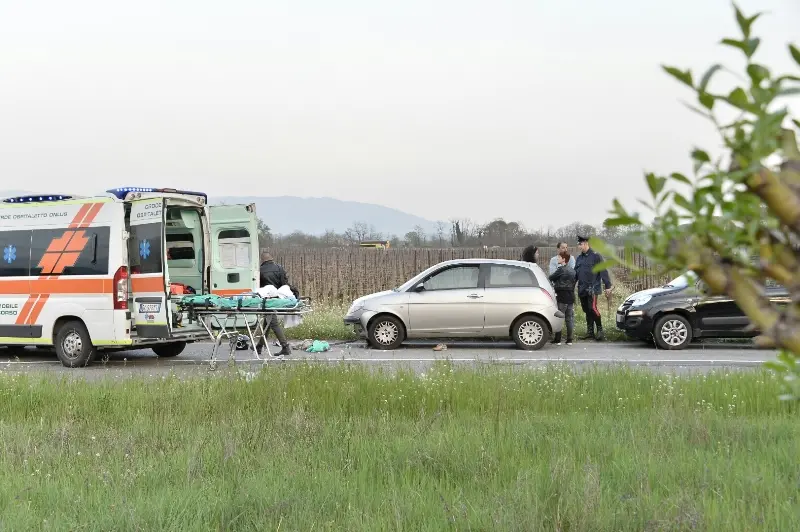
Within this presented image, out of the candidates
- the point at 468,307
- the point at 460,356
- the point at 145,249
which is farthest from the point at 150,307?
the point at 468,307

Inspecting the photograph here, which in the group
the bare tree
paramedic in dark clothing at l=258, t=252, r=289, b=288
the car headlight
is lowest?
the car headlight

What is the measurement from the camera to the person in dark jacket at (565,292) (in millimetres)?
15391

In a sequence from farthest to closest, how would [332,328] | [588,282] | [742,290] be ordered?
[332,328] → [588,282] → [742,290]

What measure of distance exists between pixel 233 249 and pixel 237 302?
112 inches

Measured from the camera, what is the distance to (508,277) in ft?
48.5

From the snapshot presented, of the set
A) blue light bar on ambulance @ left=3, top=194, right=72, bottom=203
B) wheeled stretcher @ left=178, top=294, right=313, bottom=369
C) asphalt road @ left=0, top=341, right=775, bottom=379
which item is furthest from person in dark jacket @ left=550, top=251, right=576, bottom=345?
blue light bar on ambulance @ left=3, top=194, right=72, bottom=203

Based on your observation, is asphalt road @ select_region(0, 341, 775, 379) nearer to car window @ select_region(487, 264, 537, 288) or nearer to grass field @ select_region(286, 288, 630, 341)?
grass field @ select_region(286, 288, 630, 341)

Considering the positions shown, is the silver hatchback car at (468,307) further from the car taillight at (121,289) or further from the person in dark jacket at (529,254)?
the car taillight at (121,289)

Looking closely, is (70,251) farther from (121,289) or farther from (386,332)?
(386,332)

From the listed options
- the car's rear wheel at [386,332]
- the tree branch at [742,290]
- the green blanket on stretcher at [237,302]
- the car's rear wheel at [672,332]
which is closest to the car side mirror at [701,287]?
the tree branch at [742,290]

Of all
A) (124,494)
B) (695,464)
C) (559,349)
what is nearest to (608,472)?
(695,464)

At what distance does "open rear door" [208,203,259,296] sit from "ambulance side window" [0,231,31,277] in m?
3.02

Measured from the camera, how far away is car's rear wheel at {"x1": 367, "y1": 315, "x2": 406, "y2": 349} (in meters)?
14.9

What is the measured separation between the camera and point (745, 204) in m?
1.23
